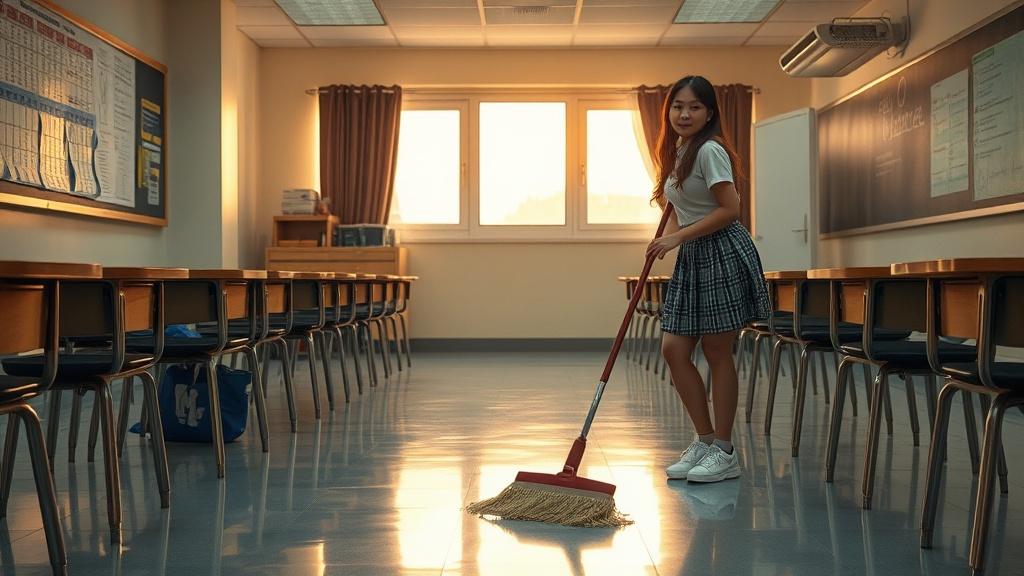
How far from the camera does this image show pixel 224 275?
317 centimetres

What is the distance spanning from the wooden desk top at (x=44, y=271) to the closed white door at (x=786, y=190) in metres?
6.52

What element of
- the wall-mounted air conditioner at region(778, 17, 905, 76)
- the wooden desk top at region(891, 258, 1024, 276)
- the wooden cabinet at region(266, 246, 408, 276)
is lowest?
the wooden desk top at region(891, 258, 1024, 276)

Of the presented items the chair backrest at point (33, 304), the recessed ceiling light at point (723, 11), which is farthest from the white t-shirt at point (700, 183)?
the recessed ceiling light at point (723, 11)

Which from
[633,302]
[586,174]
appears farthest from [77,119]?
[586,174]

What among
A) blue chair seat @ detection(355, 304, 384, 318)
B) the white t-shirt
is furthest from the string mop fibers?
blue chair seat @ detection(355, 304, 384, 318)

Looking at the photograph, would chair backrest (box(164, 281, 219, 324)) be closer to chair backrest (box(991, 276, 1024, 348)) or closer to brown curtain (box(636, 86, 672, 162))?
chair backrest (box(991, 276, 1024, 348))

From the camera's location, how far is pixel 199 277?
3.04 metres

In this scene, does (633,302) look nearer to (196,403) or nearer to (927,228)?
(196,403)

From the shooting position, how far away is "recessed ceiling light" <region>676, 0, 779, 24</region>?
754 centimetres

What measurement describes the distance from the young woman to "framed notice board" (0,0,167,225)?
3.43 m

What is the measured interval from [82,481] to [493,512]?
55.6 inches

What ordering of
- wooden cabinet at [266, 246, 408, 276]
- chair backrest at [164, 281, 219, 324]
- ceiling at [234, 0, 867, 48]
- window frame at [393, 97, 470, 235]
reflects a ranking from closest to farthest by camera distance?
chair backrest at [164, 281, 219, 324]
ceiling at [234, 0, 867, 48]
wooden cabinet at [266, 246, 408, 276]
window frame at [393, 97, 470, 235]

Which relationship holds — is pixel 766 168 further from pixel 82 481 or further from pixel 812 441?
pixel 82 481

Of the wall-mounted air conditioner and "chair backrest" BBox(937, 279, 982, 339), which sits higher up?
the wall-mounted air conditioner
